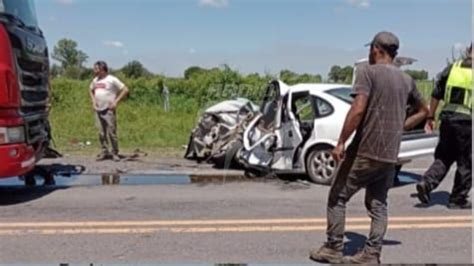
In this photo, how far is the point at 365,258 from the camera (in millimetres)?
4977

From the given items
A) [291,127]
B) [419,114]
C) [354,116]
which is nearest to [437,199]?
[291,127]

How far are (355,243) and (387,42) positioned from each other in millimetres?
1826

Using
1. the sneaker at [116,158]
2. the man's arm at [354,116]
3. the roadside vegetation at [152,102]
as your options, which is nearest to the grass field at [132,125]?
the roadside vegetation at [152,102]

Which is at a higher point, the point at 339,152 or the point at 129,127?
the point at 339,152

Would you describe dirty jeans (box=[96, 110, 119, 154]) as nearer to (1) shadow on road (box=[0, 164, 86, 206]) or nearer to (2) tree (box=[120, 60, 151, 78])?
(1) shadow on road (box=[0, 164, 86, 206])

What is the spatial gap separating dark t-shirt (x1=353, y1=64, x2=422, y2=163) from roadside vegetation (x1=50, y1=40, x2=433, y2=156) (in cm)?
817

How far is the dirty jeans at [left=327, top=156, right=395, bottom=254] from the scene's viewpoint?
4930mm

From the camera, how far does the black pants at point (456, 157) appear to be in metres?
7.08

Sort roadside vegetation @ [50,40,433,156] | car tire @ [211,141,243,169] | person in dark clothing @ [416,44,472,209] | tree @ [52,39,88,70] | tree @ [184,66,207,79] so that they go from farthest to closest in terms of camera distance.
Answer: tree @ [52,39,88,70], tree @ [184,66,207,79], roadside vegetation @ [50,40,433,156], car tire @ [211,141,243,169], person in dark clothing @ [416,44,472,209]

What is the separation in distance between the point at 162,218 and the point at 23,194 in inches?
94.4

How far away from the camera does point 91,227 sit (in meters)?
6.17

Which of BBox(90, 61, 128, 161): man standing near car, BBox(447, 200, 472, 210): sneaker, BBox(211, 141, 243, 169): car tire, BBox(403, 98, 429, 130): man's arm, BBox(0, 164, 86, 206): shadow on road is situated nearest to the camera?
BBox(403, 98, 429, 130): man's arm

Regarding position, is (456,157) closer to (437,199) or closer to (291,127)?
(437,199)

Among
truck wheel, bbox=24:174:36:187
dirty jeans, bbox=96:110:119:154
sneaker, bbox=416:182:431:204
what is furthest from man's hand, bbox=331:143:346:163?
dirty jeans, bbox=96:110:119:154
